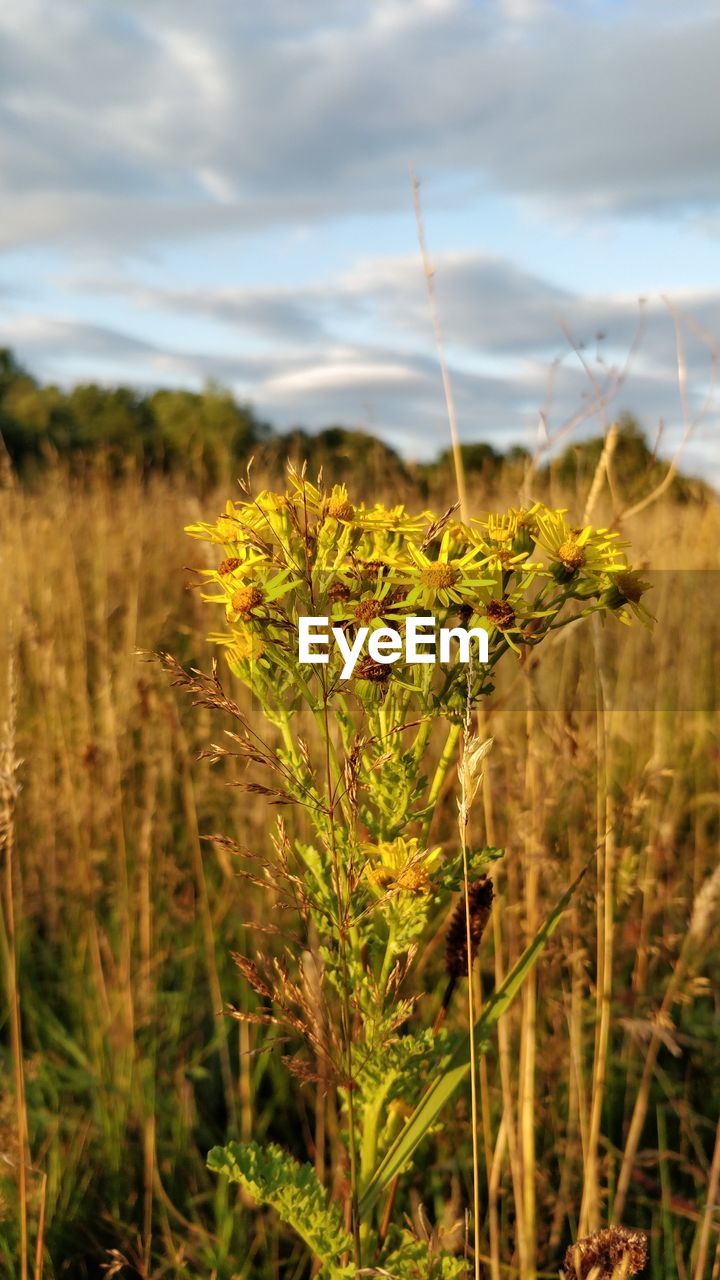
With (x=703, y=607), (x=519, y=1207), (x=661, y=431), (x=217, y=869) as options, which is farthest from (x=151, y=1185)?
(x=703, y=607)

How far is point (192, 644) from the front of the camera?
4.44 meters

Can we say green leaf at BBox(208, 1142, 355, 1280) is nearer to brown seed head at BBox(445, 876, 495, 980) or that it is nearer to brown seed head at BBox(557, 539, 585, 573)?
brown seed head at BBox(445, 876, 495, 980)

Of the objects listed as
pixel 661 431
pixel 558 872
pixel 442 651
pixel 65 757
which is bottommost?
pixel 558 872

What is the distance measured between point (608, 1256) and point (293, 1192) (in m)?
0.32

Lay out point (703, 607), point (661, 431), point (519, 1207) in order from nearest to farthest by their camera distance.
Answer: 1. point (519, 1207)
2. point (661, 431)
3. point (703, 607)

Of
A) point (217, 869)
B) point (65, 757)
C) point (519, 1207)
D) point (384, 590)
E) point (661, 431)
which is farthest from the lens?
point (217, 869)

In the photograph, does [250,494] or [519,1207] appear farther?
[519,1207]

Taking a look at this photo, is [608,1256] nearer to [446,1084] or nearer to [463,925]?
[446,1084]

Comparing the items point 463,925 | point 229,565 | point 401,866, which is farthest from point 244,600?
point 463,925

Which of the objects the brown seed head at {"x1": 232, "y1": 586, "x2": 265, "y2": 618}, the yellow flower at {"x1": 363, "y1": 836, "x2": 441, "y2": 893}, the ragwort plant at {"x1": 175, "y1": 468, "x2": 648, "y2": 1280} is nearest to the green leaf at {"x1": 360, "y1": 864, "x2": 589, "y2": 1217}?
the ragwort plant at {"x1": 175, "y1": 468, "x2": 648, "y2": 1280}

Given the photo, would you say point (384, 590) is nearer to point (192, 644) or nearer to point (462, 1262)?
point (462, 1262)

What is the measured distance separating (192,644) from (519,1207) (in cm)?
312

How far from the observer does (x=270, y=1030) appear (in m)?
2.37

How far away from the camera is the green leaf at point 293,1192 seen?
1060 mm
